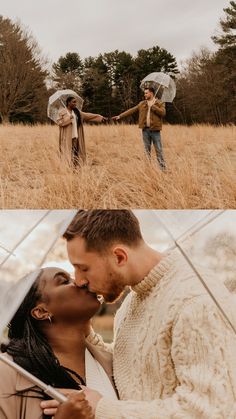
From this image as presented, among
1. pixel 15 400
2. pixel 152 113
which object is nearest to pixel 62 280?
pixel 15 400

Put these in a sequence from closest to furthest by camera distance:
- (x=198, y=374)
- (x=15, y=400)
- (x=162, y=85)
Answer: (x=198, y=374) < (x=15, y=400) < (x=162, y=85)

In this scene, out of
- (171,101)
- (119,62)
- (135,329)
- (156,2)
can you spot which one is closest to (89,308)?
(135,329)

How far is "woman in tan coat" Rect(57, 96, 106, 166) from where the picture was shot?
1859mm

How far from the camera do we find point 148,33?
185 cm

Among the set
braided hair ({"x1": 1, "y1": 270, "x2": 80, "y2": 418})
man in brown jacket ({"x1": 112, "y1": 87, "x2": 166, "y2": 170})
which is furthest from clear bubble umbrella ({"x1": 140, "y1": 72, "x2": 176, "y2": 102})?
braided hair ({"x1": 1, "y1": 270, "x2": 80, "y2": 418})

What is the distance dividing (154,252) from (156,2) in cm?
79

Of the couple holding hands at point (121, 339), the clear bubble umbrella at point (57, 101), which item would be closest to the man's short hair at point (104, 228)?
the couple holding hands at point (121, 339)

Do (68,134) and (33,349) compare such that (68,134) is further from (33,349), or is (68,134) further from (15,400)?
(15,400)

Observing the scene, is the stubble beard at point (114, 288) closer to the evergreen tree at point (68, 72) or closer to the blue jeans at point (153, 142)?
the blue jeans at point (153, 142)

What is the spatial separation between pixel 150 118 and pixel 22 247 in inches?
22.3

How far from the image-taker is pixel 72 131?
73.9 inches

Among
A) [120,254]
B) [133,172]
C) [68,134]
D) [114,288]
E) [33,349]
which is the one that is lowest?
[33,349]

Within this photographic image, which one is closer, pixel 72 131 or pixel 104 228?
pixel 104 228

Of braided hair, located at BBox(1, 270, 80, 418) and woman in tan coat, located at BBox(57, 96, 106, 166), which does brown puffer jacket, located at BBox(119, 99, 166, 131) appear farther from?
braided hair, located at BBox(1, 270, 80, 418)
